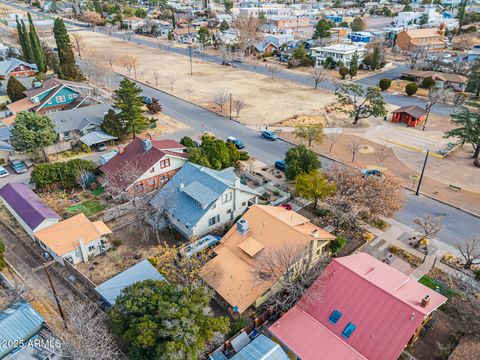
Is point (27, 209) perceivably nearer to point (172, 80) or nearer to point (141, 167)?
point (141, 167)

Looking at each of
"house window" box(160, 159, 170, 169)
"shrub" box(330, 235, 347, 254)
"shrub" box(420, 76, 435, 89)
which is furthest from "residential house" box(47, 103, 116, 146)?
"shrub" box(420, 76, 435, 89)

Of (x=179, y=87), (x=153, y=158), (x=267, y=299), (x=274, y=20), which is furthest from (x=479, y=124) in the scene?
(x=274, y=20)

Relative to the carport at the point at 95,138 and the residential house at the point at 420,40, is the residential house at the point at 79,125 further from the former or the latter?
the residential house at the point at 420,40

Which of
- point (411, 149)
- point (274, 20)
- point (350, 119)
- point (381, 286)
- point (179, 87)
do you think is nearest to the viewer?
point (381, 286)

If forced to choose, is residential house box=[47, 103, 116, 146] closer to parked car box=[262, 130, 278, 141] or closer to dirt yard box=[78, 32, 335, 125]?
dirt yard box=[78, 32, 335, 125]

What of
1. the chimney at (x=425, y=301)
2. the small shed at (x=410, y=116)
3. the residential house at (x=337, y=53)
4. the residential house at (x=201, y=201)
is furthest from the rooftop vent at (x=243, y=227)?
the residential house at (x=337, y=53)

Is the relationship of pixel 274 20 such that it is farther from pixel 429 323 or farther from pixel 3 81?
pixel 429 323
